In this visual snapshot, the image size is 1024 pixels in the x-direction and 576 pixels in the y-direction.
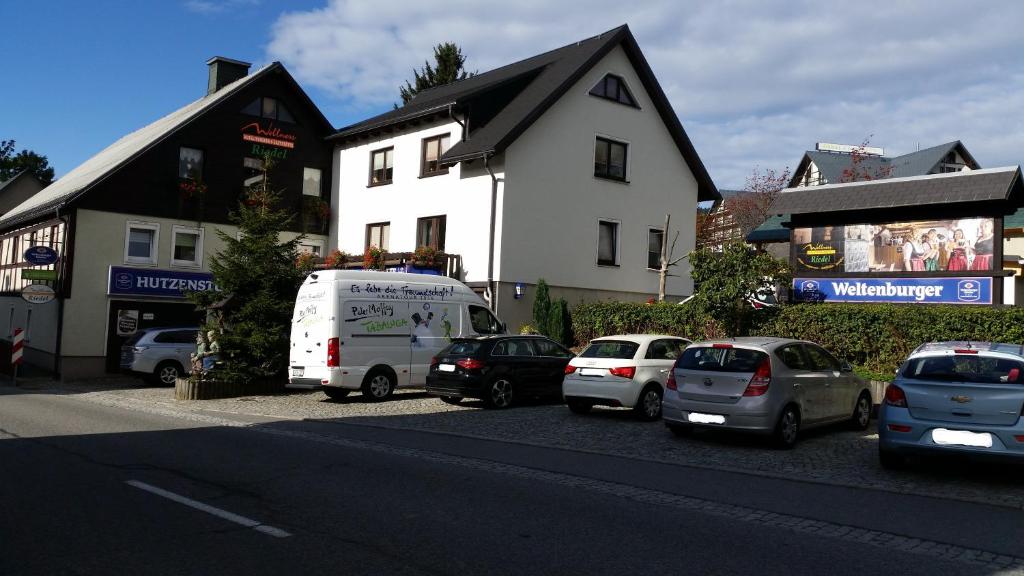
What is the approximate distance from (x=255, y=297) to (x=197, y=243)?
10346 mm

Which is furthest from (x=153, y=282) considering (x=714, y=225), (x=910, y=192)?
(x=714, y=225)

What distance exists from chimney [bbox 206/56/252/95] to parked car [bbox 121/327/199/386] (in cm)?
1461

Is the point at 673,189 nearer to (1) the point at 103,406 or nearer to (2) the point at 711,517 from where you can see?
(1) the point at 103,406

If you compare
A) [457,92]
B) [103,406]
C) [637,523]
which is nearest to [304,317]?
[103,406]

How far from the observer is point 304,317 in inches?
707

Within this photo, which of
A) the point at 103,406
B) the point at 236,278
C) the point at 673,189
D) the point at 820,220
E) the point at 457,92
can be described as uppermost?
the point at 457,92

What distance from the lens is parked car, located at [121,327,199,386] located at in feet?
76.9

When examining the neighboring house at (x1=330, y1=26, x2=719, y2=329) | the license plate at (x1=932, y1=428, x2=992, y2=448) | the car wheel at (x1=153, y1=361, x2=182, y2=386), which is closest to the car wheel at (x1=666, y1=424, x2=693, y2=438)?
the license plate at (x1=932, y1=428, x2=992, y2=448)

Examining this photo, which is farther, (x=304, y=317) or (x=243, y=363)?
(x=243, y=363)

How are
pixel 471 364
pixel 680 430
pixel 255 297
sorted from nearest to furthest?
pixel 680 430 < pixel 471 364 < pixel 255 297

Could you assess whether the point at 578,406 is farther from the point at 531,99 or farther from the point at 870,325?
the point at 531,99

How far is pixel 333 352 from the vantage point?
1719cm

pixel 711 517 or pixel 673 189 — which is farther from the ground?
pixel 673 189

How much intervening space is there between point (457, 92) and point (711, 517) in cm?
2623
